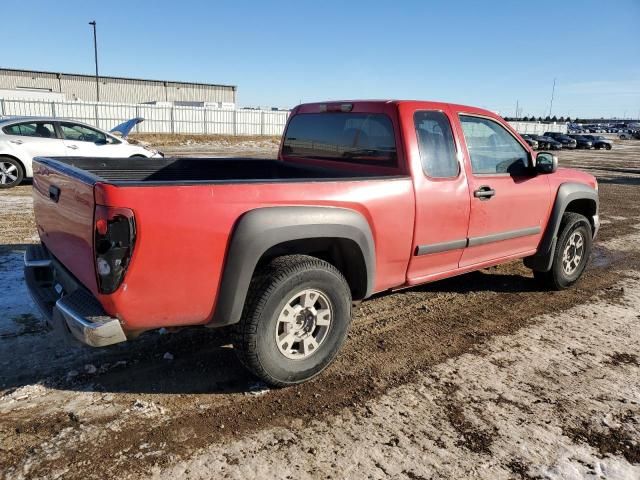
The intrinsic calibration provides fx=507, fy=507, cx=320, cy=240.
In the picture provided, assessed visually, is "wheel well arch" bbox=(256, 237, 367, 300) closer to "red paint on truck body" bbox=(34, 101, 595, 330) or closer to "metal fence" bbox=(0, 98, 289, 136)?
"red paint on truck body" bbox=(34, 101, 595, 330)

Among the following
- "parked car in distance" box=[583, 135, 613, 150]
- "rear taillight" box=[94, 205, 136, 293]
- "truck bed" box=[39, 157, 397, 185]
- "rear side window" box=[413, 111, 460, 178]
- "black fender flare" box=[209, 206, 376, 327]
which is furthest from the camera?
"parked car in distance" box=[583, 135, 613, 150]

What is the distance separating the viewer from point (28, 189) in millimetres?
10680

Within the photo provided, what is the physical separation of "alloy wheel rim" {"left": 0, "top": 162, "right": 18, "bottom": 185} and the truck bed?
25.0ft

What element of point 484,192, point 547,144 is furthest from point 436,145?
point 547,144

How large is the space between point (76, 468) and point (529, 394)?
2.68 m

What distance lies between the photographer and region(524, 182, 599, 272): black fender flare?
5.01 m

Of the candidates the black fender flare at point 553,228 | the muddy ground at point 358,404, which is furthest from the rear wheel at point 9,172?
the black fender flare at point 553,228

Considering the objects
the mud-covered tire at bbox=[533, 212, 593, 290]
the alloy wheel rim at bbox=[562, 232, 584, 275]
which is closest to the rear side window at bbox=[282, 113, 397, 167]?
the mud-covered tire at bbox=[533, 212, 593, 290]

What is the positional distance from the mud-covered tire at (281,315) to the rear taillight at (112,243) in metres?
0.79

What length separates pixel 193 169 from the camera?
4.88 metres

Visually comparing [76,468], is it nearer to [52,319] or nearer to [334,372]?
[52,319]

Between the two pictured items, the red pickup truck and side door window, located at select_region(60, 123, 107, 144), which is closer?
the red pickup truck

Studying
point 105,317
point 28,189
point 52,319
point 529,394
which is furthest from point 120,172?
point 28,189

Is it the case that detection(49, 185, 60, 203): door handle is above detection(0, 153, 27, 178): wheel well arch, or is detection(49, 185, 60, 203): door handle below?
above
